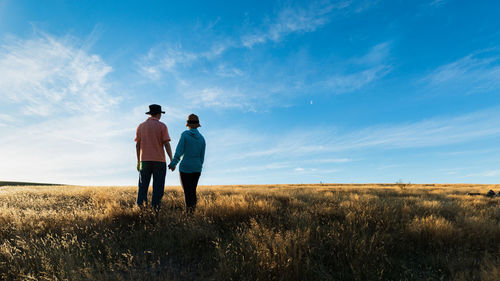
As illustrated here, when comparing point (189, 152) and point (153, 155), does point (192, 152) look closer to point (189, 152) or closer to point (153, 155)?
point (189, 152)

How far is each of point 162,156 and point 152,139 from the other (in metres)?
0.49

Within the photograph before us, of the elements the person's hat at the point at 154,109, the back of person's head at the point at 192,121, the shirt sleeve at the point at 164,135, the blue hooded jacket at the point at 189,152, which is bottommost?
the blue hooded jacket at the point at 189,152

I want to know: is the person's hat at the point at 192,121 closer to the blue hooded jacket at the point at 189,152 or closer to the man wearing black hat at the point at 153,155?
the blue hooded jacket at the point at 189,152

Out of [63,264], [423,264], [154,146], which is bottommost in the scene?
[423,264]

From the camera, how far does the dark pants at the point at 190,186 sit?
18.6 ft

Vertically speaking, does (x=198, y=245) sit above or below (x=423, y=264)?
above

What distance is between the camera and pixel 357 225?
4.80 m

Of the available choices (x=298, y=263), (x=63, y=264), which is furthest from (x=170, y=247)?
(x=298, y=263)

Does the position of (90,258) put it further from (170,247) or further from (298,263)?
(298,263)

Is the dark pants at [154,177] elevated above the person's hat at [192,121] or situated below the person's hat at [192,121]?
below

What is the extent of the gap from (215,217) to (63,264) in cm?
263

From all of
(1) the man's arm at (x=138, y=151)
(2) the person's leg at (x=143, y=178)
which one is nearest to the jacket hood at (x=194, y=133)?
(2) the person's leg at (x=143, y=178)

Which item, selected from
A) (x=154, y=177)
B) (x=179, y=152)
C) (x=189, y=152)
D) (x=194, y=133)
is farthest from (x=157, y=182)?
(x=194, y=133)

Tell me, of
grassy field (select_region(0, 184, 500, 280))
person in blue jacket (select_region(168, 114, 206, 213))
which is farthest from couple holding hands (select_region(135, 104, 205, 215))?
grassy field (select_region(0, 184, 500, 280))
